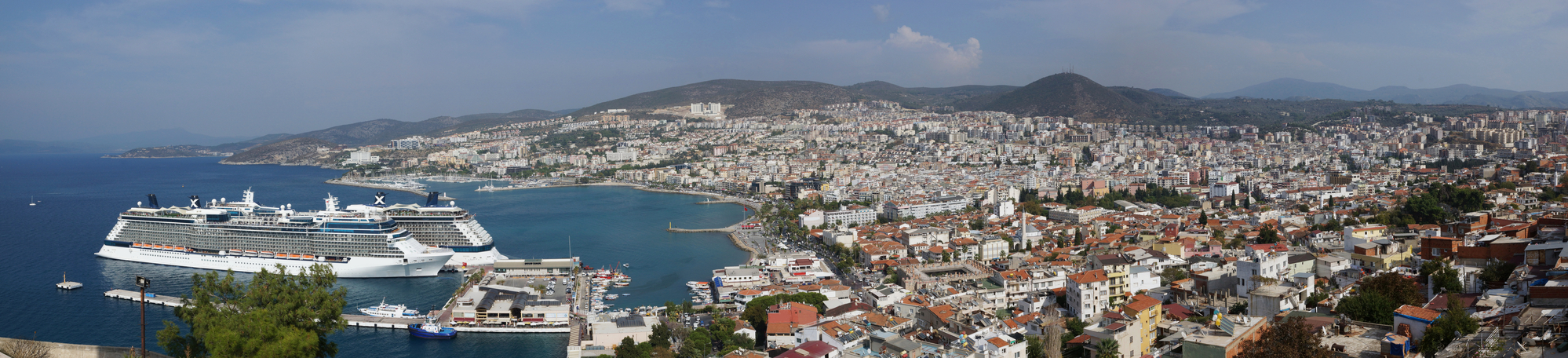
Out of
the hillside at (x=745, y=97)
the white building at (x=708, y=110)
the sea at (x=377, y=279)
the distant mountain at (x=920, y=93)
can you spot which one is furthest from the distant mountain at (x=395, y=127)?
the sea at (x=377, y=279)

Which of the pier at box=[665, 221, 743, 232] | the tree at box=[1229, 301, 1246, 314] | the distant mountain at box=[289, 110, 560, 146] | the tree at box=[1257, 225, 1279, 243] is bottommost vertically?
the pier at box=[665, 221, 743, 232]

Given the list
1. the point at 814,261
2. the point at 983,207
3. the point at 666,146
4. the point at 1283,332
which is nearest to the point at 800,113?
the point at 666,146

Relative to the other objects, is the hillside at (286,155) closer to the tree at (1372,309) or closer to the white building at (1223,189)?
the white building at (1223,189)

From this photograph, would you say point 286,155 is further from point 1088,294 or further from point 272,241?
point 1088,294

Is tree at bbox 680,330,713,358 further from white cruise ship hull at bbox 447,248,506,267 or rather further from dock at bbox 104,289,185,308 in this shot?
dock at bbox 104,289,185,308

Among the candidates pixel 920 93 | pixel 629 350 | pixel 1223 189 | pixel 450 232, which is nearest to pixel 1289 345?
pixel 629 350

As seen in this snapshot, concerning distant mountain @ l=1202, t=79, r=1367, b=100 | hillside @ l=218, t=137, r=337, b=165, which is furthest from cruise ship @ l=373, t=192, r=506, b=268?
distant mountain @ l=1202, t=79, r=1367, b=100

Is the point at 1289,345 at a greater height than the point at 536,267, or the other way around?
the point at 1289,345
